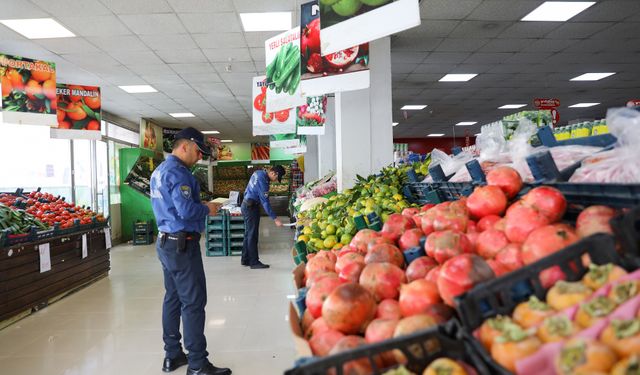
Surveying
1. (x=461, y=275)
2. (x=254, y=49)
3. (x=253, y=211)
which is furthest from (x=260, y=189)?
(x=461, y=275)

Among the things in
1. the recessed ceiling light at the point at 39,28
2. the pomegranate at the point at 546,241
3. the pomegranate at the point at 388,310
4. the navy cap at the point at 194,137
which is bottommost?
the pomegranate at the point at 388,310

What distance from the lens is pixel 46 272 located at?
16.2 feet

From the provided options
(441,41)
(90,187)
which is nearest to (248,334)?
(441,41)

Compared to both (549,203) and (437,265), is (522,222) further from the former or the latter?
(437,265)

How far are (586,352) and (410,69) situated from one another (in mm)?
8587

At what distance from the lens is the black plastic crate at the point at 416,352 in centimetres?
89

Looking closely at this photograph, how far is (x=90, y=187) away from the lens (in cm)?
1048

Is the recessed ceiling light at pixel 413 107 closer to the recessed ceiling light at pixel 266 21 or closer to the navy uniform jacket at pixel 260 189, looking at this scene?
the navy uniform jacket at pixel 260 189

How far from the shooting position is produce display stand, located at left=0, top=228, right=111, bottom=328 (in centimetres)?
425

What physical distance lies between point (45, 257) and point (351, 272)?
483 centimetres

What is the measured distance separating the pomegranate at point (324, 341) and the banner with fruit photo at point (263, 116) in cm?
490

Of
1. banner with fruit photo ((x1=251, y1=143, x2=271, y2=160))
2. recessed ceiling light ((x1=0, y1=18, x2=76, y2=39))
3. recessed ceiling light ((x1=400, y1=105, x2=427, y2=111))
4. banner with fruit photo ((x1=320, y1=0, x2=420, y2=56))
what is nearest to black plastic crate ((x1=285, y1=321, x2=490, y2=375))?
banner with fruit photo ((x1=320, y1=0, x2=420, y2=56))

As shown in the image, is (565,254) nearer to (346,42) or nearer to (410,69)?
(346,42)

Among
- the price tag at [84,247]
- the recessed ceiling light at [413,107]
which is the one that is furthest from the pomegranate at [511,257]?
the recessed ceiling light at [413,107]
